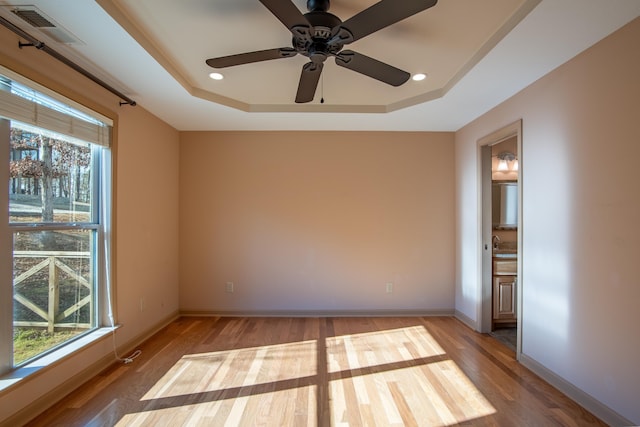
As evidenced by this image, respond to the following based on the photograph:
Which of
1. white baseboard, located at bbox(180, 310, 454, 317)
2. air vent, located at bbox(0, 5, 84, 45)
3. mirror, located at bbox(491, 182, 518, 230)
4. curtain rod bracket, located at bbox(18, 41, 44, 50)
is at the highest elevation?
air vent, located at bbox(0, 5, 84, 45)

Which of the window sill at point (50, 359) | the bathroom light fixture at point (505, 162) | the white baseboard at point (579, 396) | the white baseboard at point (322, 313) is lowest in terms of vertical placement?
the white baseboard at point (322, 313)

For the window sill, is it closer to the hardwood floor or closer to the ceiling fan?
the hardwood floor

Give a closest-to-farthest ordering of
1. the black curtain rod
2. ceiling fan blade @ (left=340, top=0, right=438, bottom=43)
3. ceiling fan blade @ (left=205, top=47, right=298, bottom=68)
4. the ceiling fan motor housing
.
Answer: ceiling fan blade @ (left=340, top=0, right=438, bottom=43)
the ceiling fan motor housing
the black curtain rod
ceiling fan blade @ (left=205, top=47, right=298, bottom=68)

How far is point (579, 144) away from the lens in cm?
225

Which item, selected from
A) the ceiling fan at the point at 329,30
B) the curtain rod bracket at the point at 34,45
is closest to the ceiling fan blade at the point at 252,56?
the ceiling fan at the point at 329,30

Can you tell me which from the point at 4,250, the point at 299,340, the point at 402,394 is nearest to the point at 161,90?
the point at 4,250

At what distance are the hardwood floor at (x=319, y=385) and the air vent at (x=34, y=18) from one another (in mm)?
2496

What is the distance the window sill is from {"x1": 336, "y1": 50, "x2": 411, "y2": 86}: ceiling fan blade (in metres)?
2.84

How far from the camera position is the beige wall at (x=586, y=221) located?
1893mm

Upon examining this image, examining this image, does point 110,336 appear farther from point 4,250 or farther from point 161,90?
point 161,90

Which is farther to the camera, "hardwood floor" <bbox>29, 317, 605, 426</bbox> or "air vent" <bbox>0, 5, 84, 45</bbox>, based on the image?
"hardwood floor" <bbox>29, 317, 605, 426</bbox>

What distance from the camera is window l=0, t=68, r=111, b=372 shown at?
1961 millimetres

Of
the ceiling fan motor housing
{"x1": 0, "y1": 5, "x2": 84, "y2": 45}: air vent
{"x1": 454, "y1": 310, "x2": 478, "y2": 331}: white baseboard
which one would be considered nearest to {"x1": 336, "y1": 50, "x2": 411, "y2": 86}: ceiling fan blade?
A: the ceiling fan motor housing

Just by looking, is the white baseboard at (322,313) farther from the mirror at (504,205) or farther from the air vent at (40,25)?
the air vent at (40,25)
